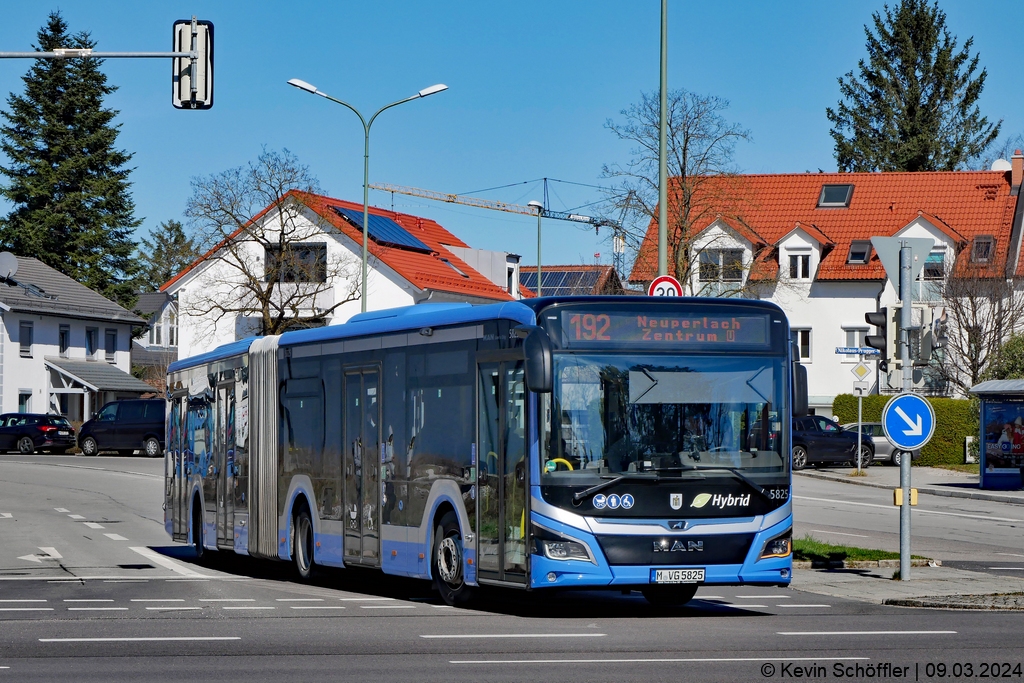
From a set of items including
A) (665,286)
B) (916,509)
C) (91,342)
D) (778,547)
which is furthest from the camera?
(91,342)

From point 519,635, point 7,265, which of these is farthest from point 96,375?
point 519,635

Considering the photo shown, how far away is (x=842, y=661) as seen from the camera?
32.8ft

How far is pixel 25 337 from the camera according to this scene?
6788cm

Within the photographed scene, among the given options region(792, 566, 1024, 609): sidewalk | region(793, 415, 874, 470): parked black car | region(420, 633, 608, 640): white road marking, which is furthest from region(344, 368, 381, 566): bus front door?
region(793, 415, 874, 470): parked black car

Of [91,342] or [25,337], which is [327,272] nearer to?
[25,337]

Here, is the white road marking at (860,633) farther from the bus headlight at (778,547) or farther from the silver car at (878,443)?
the silver car at (878,443)

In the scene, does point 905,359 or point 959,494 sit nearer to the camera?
point 905,359

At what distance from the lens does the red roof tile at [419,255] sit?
6386 cm

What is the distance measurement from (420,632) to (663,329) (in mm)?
3362

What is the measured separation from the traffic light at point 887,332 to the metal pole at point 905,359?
0.08 meters

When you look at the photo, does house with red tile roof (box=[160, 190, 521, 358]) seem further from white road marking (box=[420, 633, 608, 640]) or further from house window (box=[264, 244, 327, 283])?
white road marking (box=[420, 633, 608, 640])

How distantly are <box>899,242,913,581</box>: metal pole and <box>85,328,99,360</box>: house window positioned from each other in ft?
202

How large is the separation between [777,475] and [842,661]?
10.6ft

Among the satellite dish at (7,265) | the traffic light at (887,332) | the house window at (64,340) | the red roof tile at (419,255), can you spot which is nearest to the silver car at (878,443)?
the red roof tile at (419,255)
